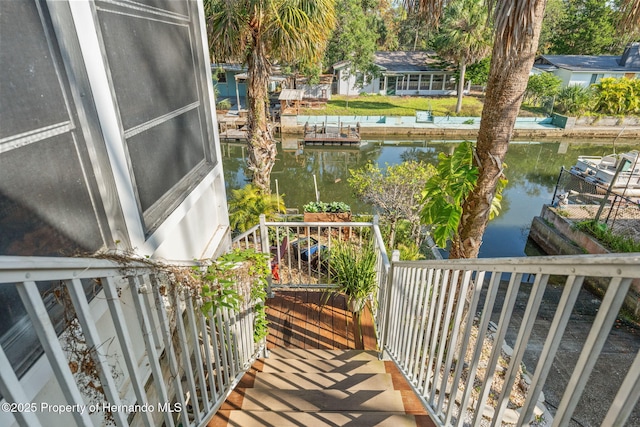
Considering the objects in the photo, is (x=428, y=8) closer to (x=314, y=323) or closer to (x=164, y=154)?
(x=164, y=154)

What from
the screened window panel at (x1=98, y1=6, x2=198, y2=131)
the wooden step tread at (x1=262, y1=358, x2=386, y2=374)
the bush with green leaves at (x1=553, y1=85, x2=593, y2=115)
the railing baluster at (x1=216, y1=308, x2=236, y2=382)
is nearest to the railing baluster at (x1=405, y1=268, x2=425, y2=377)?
the wooden step tread at (x1=262, y1=358, x2=386, y2=374)

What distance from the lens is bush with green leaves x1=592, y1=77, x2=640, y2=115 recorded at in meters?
19.2

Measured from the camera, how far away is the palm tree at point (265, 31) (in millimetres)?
5414

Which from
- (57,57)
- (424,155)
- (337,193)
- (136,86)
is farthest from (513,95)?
(424,155)

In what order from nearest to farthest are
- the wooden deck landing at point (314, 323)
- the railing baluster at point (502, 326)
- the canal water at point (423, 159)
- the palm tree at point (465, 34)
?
the railing baluster at point (502, 326), the wooden deck landing at point (314, 323), the canal water at point (423, 159), the palm tree at point (465, 34)

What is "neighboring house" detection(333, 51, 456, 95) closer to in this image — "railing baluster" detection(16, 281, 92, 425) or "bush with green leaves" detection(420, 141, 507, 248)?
"bush with green leaves" detection(420, 141, 507, 248)

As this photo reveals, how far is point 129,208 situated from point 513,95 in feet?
9.82

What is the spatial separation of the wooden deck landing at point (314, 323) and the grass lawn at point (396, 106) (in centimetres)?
1904

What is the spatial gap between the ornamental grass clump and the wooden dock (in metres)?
15.4

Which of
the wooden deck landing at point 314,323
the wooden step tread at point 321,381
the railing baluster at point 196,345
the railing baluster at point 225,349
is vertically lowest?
the wooden deck landing at point 314,323

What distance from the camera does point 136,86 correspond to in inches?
76.1

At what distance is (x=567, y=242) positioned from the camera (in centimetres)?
869

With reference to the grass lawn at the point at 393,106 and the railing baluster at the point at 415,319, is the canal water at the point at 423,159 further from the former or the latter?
the railing baluster at the point at 415,319

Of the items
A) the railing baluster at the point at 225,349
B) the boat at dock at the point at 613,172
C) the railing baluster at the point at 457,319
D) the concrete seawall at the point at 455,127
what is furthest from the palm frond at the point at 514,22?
the concrete seawall at the point at 455,127
